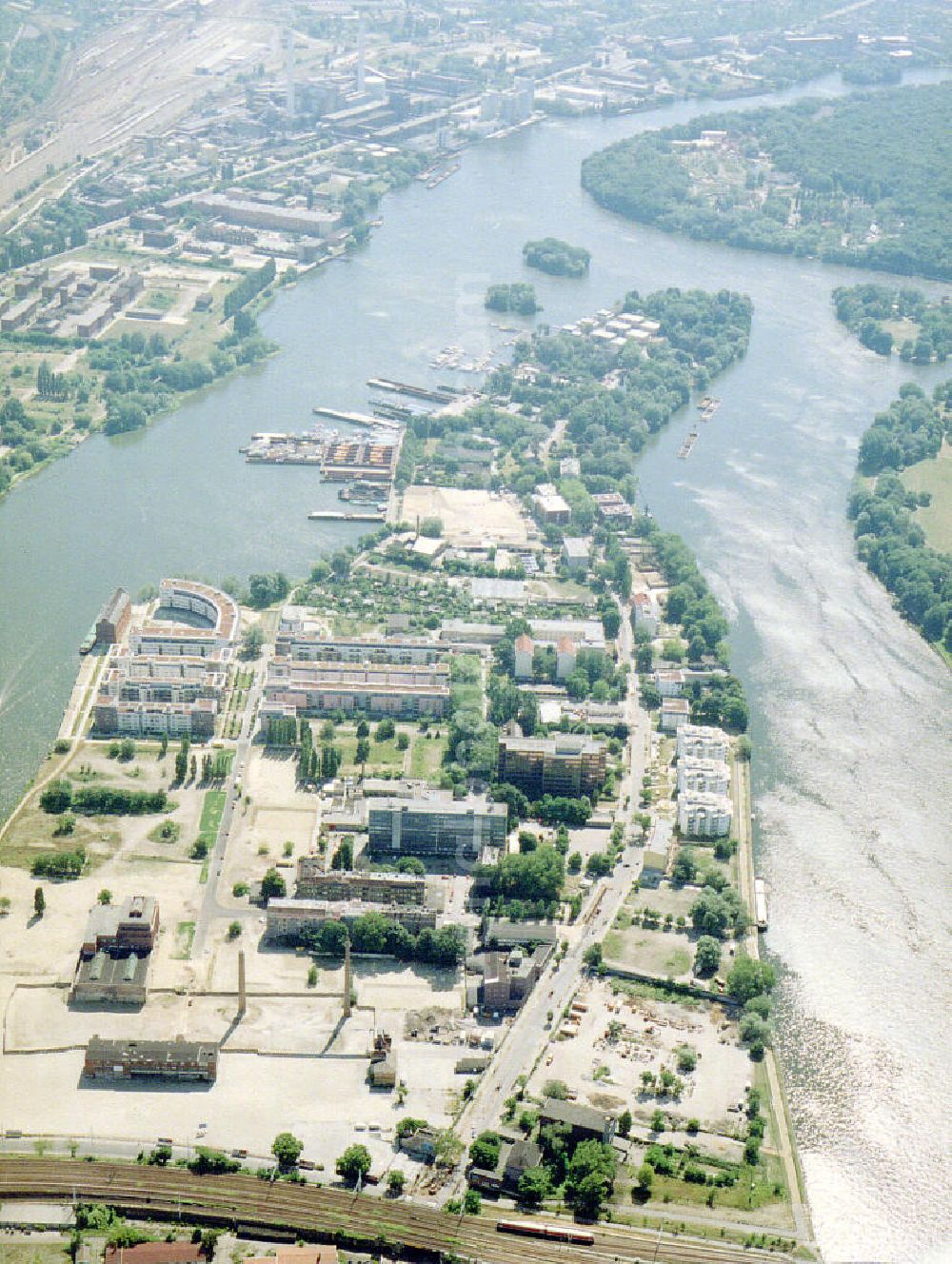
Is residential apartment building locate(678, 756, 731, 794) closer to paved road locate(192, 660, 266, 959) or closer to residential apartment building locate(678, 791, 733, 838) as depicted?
residential apartment building locate(678, 791, 733, 838)

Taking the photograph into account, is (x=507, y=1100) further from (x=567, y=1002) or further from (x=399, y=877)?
(x=399, y=877)

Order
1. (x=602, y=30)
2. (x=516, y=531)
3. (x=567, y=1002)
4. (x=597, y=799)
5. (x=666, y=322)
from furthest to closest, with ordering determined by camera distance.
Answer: (x=602, y=30) < (x=666, y=322) < (x=516, y=531) < (x=597, y=799) < (x=567, y=1002)

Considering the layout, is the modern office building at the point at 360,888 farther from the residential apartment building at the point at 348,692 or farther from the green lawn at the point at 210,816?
the residential apartment building at the point at 348,692

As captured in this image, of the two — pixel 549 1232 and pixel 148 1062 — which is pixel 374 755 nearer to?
pixel 148 1062

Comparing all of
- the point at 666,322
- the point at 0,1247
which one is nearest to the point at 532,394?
the point at 666,322

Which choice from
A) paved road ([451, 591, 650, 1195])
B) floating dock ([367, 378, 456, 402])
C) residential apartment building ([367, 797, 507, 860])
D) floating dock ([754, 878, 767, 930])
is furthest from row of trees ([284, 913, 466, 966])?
floating dock ([367, 378, 456, 402])
